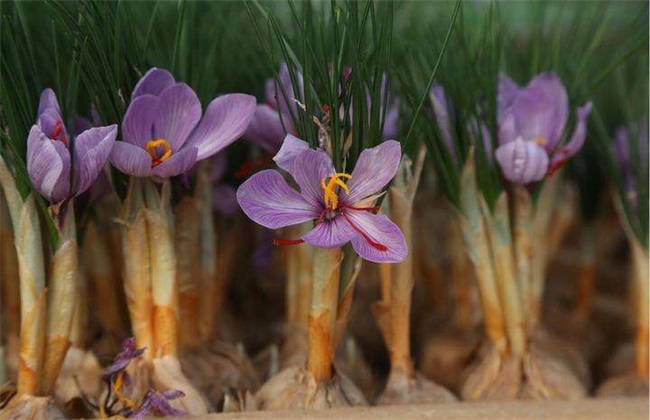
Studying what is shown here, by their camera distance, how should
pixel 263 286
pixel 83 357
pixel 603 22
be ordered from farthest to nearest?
pixel 263 286, pixel 603 22, pixel 83 357

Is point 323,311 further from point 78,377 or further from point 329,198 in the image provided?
point 78,377

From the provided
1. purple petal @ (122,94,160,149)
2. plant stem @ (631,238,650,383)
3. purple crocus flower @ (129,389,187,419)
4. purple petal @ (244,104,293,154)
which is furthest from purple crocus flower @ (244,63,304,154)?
plant stem @ (631,238,650,383)

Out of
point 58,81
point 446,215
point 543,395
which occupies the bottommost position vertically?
point 543,395

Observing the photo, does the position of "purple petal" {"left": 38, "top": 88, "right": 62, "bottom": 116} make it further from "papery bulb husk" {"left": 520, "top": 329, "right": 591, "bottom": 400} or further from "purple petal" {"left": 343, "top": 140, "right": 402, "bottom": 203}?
"papery bulb husk" {"left": 520, "top": 329, "right": 591, "bottom": 400}

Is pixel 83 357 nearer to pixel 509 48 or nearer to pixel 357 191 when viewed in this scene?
pixel 357 191

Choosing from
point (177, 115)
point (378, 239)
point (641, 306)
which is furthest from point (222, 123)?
point (641, 306)

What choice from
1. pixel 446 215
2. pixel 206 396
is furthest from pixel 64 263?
pixel 446 215
